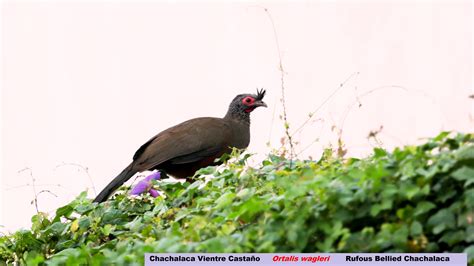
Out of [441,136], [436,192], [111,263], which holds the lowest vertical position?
[111,263]

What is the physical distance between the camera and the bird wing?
6621 millimetres

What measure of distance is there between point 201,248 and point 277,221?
1.19 feet

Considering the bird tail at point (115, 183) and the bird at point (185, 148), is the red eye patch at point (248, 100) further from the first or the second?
the bird tail at point (115, 183)

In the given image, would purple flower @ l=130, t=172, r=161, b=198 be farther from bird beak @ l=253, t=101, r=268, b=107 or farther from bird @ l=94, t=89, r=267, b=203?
bird beak @ l=253, t=101, r=268, b=107

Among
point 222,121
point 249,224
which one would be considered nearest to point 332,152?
point 249,224

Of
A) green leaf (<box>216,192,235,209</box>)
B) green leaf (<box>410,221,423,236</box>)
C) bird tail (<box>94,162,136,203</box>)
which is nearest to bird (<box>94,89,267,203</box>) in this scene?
bird tail (<box>94,162,136,203</box>)

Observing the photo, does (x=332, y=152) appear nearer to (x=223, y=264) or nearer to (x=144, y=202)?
(x=144, y=202)

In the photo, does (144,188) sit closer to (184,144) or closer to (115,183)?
(115,183)

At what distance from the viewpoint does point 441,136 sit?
3.39 meters

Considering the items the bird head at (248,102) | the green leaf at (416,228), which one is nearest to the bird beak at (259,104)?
the bird head at (248,102)

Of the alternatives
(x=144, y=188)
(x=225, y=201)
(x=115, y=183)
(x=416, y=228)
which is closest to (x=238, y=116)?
(x=115, y=183)

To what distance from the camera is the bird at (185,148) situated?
6.59m

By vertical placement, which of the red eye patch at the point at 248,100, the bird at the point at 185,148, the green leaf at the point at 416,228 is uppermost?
the red eye patch at the point at 248,100

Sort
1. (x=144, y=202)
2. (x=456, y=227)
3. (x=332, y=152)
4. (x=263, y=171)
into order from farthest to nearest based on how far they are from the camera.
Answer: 1. (x=144, y=202)
2. (x=332, y=152)
3. (x=263, y=171)
4. (x=456, y=227)
